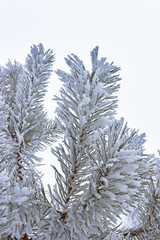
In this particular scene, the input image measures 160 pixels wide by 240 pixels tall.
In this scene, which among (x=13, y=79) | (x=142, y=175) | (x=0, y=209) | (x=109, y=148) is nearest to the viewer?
(x=0, y=209)

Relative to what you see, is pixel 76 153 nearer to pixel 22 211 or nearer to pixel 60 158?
pixel 60 158

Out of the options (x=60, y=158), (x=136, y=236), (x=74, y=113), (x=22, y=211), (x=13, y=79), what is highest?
(x=13, y=79)

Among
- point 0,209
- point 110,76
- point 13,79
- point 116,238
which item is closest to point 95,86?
point 110,76

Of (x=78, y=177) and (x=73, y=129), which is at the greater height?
(x=73, y=129)

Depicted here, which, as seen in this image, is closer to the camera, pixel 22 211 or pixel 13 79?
pixel 22 211

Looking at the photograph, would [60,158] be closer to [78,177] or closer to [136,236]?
[78,177]

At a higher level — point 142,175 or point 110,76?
point 110,76

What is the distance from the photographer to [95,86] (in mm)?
682

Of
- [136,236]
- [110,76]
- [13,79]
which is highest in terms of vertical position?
[13,79]

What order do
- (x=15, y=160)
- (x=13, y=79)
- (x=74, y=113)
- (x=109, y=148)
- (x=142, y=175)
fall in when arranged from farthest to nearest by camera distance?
(x=13, y=79)
(x=15, y=160)
(x=142, y=175)
(x=74, y=113)
(x=109, y=148)

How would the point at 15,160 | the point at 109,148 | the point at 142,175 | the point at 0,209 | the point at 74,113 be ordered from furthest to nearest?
1. the point at 15,160
2. the point at 142,175
3. the point at 74,113
4. the point at 109,148
5. the point at 0,209

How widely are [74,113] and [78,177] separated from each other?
23 cm

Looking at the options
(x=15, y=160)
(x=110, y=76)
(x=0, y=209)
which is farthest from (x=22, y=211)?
(x=110, y=76)

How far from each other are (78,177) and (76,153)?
0.28 ft
